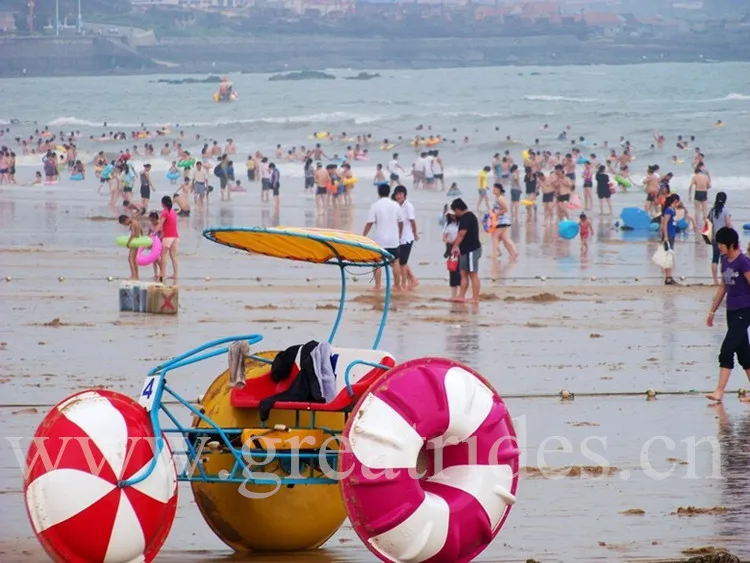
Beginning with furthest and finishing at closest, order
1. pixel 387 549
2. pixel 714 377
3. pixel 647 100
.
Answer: pixel 647 100, pixel 714 377, pixel 387 549

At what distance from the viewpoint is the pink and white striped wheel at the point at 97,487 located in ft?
18.8

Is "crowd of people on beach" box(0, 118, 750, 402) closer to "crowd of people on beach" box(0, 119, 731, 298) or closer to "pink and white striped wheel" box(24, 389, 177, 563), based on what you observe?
"crowd of people on beach" box(0, 119, 731, 298)

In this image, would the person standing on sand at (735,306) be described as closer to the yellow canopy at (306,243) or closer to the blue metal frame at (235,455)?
the yellow canopy at (306,243)

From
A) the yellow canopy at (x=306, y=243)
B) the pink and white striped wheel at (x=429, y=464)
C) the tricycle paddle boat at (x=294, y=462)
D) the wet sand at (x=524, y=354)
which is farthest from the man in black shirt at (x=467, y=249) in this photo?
the pink and white striped wheel at (x=429, y=464)

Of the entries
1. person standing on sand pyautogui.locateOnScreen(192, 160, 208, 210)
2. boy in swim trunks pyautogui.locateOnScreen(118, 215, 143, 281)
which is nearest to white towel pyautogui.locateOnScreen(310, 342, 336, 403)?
boy in swim trunks pyautogui.locateOnScreen(118, 215, 143, 281)

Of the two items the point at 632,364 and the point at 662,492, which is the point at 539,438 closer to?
the point at 662,492

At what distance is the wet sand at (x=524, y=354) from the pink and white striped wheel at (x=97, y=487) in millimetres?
692

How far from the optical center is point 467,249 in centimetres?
1778

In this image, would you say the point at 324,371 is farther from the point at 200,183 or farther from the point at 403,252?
the point at 200,183

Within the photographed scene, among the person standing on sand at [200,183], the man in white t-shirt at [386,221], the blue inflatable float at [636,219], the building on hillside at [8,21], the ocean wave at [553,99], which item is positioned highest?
the building on hillside at [8,21]

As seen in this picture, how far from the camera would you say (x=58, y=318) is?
1560 cm

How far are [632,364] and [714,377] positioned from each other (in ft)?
2.95

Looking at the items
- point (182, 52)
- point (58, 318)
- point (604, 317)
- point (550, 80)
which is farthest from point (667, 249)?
point (182, 52)

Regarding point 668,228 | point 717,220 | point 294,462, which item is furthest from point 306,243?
point 668,228
